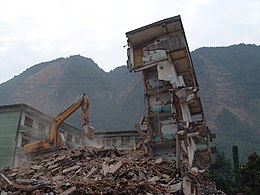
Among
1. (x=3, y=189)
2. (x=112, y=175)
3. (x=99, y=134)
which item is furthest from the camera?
(x=99, y=134)

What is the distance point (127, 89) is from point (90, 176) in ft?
324

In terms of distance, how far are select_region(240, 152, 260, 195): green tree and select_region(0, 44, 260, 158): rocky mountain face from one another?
57.3 m

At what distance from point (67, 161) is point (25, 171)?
7.70 feet

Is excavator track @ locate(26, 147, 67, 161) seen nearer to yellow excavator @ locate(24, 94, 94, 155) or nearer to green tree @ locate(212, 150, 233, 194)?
yellow excavator @ locate(24, 94, 94, 155)

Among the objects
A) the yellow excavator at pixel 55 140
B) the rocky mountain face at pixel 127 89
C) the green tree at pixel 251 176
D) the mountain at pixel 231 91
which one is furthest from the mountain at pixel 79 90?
the green tree at pixel 251 176

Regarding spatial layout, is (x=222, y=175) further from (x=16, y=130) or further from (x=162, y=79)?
(x=16, y=130)

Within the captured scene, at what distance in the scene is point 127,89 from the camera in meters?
112

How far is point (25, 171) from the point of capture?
53.8 ft

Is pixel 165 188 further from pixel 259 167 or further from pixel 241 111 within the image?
pixel 241 111

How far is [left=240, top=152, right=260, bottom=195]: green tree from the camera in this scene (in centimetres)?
1431

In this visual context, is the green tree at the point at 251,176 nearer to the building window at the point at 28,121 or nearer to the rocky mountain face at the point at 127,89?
the building window at the point at 28,121

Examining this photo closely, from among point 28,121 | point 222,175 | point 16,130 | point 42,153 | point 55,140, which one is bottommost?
point 222,175

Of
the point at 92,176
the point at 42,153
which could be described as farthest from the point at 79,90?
the point at 92,176

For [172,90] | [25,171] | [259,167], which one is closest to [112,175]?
[25,171]
